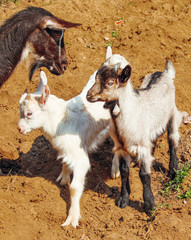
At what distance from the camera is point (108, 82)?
4.23 meters

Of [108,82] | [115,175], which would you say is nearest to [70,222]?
[115,175]

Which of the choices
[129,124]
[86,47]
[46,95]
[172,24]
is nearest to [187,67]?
[172,24]

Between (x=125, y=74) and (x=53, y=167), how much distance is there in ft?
8.28

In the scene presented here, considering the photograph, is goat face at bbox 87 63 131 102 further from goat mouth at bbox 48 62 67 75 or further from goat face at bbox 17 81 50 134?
goat mouth at bbox 48 62 67 75

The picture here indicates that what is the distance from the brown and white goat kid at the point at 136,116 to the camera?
4277 mm

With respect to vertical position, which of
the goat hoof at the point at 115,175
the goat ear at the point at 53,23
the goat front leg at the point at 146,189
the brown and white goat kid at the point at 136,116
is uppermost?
the goat ear at the point at 53,23

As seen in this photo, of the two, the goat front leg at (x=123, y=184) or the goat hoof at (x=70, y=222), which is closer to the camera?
the goat hoof at (x=70, y=222)

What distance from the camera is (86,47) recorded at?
855cm

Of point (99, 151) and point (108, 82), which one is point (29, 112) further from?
point (99, 151)

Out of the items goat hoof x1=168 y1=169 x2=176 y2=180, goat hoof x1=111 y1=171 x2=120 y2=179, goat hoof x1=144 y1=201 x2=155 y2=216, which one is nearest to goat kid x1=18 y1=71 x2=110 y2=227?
goat hoof x1=111 y1=171 x2=120 y2=179

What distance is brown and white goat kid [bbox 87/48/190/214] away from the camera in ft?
14.0

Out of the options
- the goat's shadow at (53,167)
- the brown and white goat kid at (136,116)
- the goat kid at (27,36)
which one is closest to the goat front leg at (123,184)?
the brown and white goat kid at (136,116)

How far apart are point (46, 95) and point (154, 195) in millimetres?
2300

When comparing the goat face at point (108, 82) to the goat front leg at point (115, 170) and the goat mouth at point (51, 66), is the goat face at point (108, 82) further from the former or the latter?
the goat front leg at point (115, 170)
